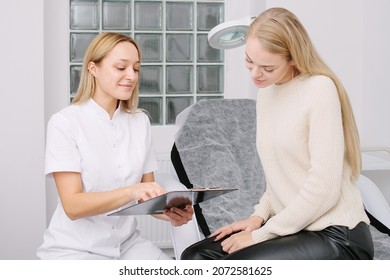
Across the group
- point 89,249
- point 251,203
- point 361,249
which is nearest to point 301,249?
point 361,249

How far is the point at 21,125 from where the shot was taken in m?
2.81

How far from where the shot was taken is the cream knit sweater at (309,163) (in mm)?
1478

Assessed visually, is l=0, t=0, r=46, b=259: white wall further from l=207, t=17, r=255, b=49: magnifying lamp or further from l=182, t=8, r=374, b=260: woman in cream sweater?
l=182, t=8, r=374, b=260: woman in cream sweater

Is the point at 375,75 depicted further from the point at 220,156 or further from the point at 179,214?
the point at 179,214

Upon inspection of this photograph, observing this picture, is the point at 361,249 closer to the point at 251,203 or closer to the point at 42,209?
the point at 251,203

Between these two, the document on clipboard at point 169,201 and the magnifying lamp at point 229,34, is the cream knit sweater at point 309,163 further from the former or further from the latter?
the magnifying lamp at point 229,34

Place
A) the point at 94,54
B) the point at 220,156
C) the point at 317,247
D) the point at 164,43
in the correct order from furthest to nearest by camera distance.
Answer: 1. the point at 164,43
2. the point at 220,156
3. the point at 94,54
4. the point at 317,247

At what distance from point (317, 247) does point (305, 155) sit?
8.5 inches

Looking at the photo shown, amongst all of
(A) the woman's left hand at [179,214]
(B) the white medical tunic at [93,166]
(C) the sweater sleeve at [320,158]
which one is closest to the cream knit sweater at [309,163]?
(C) the sweater sleeve at [320,158]

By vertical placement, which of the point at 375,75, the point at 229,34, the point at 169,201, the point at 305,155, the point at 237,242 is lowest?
the point at 237,242

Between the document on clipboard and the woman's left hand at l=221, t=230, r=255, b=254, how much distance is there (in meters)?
0.13

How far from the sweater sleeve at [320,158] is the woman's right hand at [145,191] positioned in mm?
309

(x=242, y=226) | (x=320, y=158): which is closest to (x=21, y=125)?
(x=242, y=226)

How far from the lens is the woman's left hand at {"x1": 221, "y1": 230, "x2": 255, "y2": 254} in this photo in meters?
1.62
